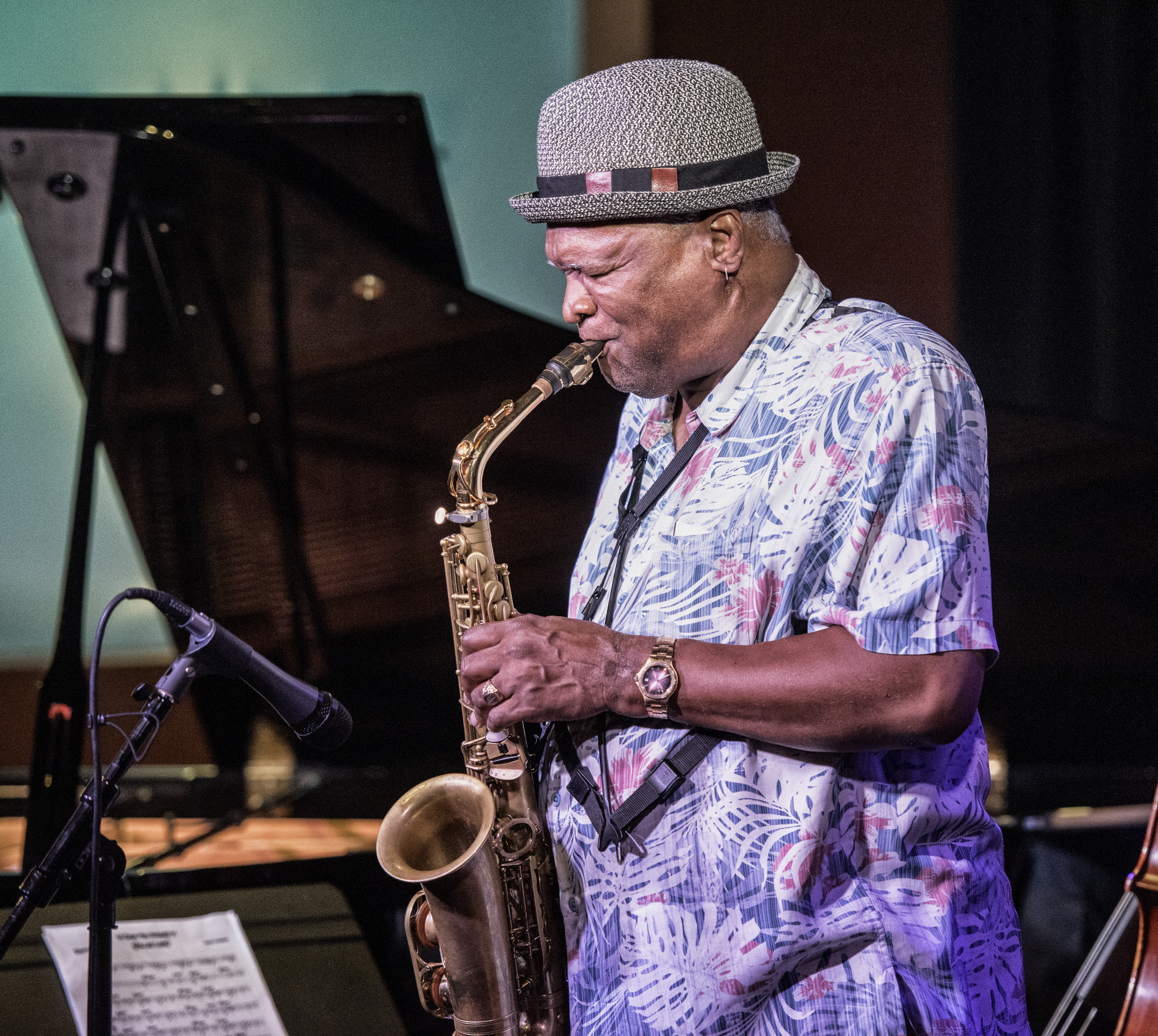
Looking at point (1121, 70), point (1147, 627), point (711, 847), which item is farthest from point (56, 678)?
point (1121, 70)

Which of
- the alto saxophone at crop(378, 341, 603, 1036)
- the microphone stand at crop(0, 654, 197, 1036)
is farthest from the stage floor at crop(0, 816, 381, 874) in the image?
the microphone stand at crop(0, 654, 197, 1036)

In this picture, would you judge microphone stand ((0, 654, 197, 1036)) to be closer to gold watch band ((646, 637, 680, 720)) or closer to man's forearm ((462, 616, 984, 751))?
man's forearm ((462, 616, 984, 751))

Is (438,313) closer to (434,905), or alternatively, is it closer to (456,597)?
(456,597)

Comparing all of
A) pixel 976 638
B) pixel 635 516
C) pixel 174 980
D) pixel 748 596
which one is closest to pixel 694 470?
pixel 635 516

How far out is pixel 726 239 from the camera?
5.53 feet

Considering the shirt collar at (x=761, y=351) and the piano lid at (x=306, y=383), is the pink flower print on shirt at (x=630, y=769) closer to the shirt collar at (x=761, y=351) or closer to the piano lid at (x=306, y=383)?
the shirt collar at (x=761, y=351)

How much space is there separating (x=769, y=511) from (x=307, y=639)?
2415mm

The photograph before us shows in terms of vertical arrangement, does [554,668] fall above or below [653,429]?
below

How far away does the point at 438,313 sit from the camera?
3.46 metres

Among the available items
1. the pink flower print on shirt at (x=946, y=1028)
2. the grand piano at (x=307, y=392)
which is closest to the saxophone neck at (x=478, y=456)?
the pink flower print on shirt at (x=946, y=1028)

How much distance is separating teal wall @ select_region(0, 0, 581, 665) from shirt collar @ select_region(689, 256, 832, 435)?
4160mm

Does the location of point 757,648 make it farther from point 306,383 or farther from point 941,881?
point 306,383

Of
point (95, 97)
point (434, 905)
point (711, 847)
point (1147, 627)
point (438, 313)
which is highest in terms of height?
point (95, 97)

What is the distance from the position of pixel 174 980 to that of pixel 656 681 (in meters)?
1.48
